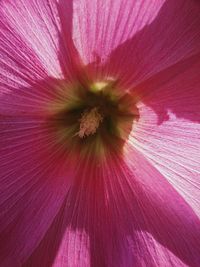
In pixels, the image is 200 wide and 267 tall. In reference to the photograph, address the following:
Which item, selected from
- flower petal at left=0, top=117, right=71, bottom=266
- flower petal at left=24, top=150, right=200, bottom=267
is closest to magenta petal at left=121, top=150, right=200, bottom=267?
flower petal at left=24, top=150, right=200, bottom=267

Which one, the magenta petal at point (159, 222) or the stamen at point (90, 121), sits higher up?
the stamen at point (90, 121)

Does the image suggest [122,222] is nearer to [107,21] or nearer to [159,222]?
[159,222]

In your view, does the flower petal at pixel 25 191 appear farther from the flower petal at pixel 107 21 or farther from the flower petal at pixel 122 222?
the flower petal at pixel 107 21

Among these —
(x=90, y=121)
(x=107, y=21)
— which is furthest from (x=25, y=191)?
(x=107, y=21)

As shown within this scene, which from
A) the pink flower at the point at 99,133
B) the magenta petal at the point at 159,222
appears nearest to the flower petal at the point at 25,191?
the pink flower at the point at 99,133

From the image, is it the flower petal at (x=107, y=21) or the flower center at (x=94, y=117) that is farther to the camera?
the flower center at (x=94, y=117)

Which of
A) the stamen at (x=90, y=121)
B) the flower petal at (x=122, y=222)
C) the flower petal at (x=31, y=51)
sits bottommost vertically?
the flower petal at (x=122, y=222)

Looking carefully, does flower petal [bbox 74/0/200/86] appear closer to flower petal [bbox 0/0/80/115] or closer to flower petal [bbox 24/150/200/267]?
flower petal [bbox 0/0/80/115]

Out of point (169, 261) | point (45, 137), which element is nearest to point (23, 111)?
point (45, 137)
